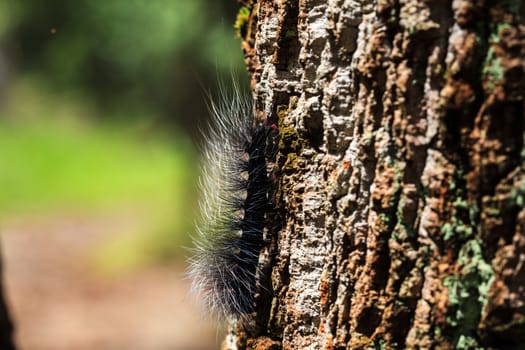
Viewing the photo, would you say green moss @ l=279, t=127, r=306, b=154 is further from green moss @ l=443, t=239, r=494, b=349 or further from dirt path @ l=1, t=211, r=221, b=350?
dirt path @ l=1, t=211, r=221, b=350

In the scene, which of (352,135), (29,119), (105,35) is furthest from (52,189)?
(352,135)

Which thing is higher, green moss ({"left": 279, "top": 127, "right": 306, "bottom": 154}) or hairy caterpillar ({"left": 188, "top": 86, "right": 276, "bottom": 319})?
green moss ({"left": 279, "top": 127, "right": 306, "bottom": 154})

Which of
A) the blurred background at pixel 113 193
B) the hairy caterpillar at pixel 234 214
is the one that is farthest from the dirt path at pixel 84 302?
the hairy caterpillar at pixel 234 214

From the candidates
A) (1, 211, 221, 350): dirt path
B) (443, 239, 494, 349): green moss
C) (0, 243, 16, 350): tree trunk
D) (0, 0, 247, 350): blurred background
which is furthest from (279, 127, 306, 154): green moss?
(1, 211, 221, 350): dirt path

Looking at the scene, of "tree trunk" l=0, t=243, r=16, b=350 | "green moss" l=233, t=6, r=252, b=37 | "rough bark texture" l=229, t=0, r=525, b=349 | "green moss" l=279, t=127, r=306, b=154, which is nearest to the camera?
"rough bark texture" l=229, t=0, r=525, b=349

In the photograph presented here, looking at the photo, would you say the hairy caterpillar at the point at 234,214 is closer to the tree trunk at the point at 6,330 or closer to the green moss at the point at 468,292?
the green moss at the point at 468,292

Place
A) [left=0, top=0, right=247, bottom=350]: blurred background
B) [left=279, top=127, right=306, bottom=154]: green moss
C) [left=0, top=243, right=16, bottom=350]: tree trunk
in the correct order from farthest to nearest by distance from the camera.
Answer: [left=0, top=0, right=247, bottom=350]: blurred background, [left=0, top=243, right=16, bottom=350]: tree trunk, [left=279, top=127, right=306, bottom=154]: green moss
